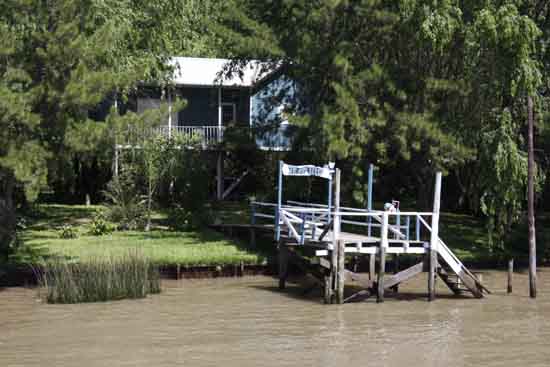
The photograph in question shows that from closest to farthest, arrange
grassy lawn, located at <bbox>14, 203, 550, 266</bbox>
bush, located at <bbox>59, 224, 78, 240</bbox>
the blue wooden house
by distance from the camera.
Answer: grassy lawn, located at <bbox>14, 203, 550, 266</bbox> → bush, located at <bbox>59, 224, 78, 240</bbox> → the blue wooden house

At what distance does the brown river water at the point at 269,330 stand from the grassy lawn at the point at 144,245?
176 centimetres

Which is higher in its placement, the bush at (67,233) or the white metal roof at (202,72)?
the white metal roof at (202,72)

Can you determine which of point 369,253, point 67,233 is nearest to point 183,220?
point 67,233

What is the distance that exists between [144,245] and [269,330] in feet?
31.6

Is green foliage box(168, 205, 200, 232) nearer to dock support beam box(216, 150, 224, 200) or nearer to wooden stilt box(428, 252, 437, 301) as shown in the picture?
dock support beam box(216, 150, 224, 200)

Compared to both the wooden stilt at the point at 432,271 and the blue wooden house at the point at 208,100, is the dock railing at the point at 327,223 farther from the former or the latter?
the blue wooden house at the point at 208,100

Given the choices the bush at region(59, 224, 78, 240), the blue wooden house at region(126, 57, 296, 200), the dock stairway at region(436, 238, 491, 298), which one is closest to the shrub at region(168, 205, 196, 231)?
the bush at region(59, 224, 78, 240)

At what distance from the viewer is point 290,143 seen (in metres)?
30.3

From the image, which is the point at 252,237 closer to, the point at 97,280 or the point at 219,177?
the point at 97,280

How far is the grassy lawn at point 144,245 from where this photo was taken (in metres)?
24.6

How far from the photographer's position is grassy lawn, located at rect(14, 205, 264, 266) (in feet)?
80.8

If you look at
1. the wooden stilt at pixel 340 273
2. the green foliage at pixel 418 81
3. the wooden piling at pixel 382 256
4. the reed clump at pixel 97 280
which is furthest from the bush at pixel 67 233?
the wooden piling at pixel 382 256

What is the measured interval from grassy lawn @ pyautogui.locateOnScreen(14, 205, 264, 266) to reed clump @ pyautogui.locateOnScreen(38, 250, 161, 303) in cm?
151

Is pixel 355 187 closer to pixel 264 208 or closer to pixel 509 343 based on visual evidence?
pixel 264 208
